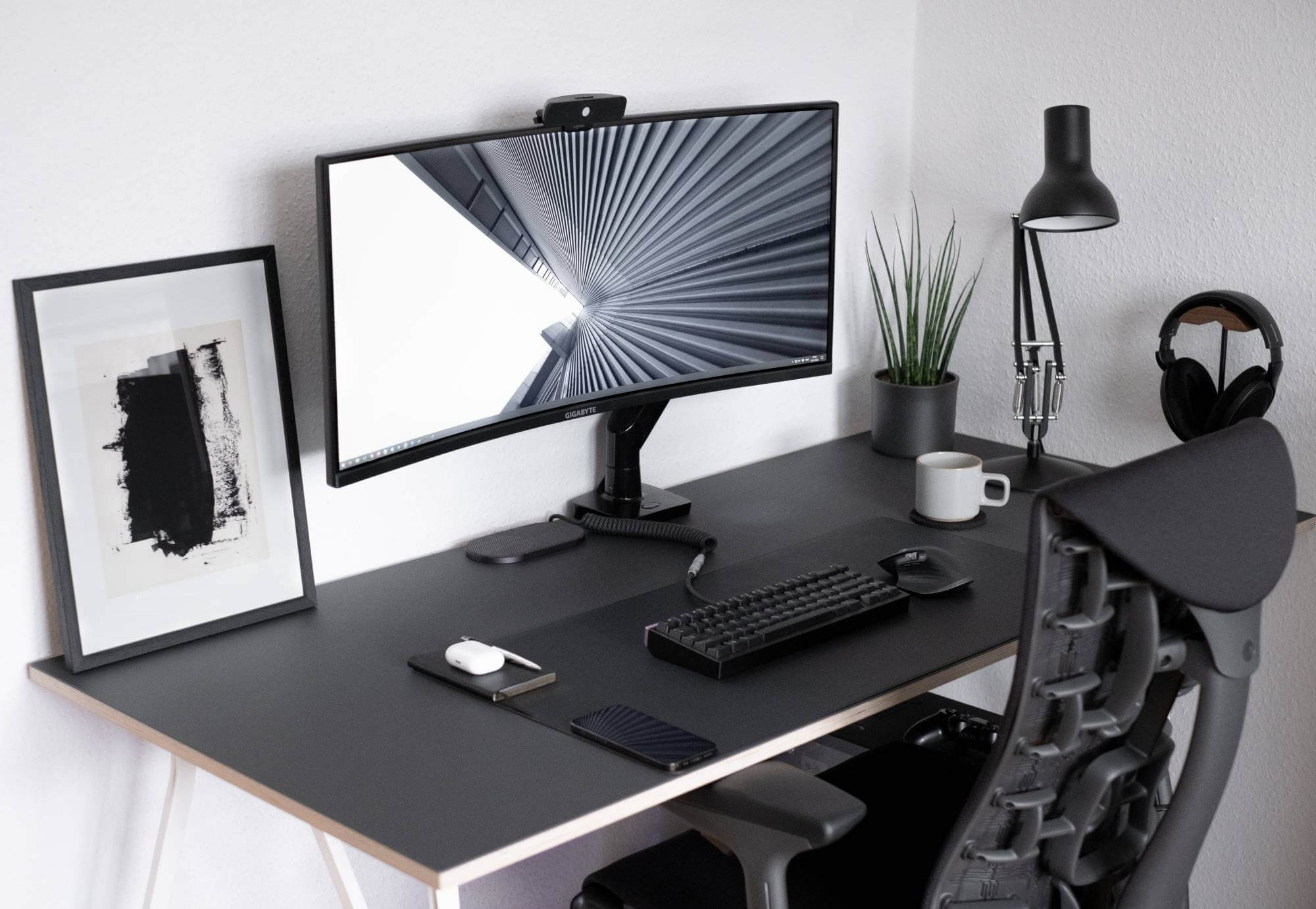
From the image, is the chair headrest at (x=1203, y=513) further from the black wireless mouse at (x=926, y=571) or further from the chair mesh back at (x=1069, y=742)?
the black wireless mouse at (x=926, y=571)

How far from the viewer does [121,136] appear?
1442 mm

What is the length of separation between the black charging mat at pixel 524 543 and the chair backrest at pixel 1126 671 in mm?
715

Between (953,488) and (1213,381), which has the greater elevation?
(1213,381)

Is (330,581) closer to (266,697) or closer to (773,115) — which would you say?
(266,697)

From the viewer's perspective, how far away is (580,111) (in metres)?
1.65

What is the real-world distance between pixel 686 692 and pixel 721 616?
13 centimetres

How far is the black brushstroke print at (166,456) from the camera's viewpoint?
1.47 m

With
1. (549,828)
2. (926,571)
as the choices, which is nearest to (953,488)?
(926,571)

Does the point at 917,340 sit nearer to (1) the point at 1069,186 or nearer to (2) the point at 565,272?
(1) the point at 1069,186

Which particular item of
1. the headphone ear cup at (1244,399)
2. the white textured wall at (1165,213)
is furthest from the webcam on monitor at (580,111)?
the headphone ear cup at (1244,399)

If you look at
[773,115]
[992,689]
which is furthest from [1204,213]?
[992,689]

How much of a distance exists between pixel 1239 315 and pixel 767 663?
862 mm

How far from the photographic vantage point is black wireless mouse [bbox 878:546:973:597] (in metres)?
1.61

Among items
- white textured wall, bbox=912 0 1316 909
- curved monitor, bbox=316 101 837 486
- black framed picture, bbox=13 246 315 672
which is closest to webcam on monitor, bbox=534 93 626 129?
curved monitor, bbox=316 101 837 486
